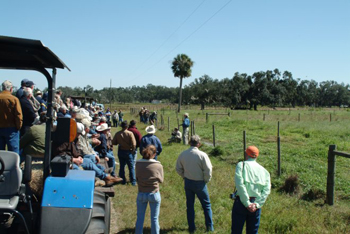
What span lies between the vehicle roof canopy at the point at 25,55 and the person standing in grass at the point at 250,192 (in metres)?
2.73

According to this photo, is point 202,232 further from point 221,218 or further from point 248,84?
point 248,84

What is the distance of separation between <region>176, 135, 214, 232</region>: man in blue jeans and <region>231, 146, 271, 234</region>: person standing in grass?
1043 mm

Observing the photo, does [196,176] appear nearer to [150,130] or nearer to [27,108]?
[150,130]

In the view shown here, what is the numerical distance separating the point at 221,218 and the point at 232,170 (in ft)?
13.1

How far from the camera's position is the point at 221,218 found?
6.25m

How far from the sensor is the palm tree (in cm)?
→ 5606

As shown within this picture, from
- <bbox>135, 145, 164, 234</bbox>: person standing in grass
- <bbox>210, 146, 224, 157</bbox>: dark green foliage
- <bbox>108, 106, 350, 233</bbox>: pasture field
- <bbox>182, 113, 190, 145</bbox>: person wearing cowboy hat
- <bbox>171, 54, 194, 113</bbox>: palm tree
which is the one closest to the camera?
<bbox>135, 145, 164, 234</bbox>: person standing in grass

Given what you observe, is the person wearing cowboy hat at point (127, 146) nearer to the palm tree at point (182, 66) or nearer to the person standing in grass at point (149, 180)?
the person standing in grass at point (149, 180)

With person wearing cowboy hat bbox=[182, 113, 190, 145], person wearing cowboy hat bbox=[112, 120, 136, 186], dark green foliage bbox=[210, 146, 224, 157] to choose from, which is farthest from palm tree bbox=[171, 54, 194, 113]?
person wearing cowboy hat bbox=[112, 120, 136, 186]

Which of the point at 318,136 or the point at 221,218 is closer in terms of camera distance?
the point at 221,218

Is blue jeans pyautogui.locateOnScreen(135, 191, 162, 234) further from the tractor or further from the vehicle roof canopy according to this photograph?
the vehicle roof canopy

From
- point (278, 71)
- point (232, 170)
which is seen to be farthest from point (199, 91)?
point (232, 170)

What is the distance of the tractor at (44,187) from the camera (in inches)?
125

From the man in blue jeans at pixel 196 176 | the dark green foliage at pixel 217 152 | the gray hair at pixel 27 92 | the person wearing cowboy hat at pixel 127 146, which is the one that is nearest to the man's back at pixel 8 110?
the gray hair at pixel 27 92
